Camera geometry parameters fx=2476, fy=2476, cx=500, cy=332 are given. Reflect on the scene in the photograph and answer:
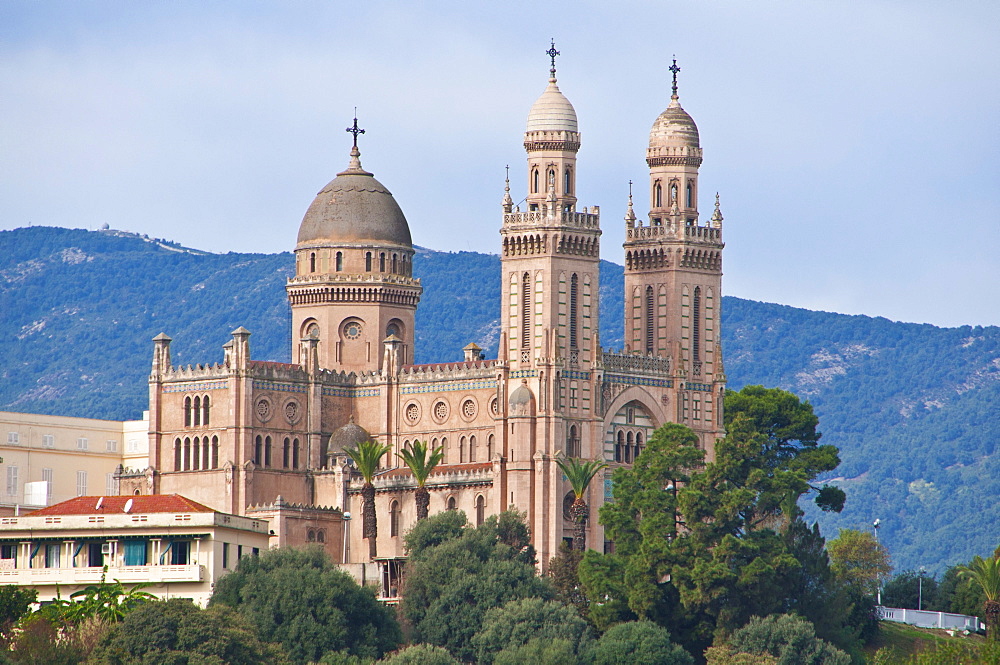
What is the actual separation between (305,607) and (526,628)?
978 cm

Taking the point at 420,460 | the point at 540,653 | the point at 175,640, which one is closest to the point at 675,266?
the point at 420,460

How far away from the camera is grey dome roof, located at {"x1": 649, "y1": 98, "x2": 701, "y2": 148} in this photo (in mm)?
132750

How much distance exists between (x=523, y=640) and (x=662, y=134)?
35474mm

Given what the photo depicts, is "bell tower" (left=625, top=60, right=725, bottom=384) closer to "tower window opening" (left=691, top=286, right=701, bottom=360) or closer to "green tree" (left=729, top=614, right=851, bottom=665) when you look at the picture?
"tower window opening" (left=691, top=286, right=701, bottom=360)

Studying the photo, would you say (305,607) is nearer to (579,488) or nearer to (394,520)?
(579,488)

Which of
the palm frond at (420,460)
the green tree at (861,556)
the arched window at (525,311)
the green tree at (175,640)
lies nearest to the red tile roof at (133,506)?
the green tree at (175,640)

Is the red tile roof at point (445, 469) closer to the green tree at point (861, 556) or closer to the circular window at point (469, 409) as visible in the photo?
the circular window at point (469, 409)

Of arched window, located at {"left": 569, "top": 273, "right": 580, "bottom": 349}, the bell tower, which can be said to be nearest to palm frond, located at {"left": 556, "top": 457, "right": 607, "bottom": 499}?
arched window, located at {"left": 569, "top": 273, "right": 580, "bottom": 349}

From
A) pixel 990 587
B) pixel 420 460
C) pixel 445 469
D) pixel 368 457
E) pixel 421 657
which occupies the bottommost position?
pixel 421 657

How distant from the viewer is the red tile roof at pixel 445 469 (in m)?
125

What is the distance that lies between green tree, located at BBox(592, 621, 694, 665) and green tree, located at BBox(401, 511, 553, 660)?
5391mm

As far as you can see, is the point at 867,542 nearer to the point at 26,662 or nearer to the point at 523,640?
the point at 523,640

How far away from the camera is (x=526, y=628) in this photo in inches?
4259

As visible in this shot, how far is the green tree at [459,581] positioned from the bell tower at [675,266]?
17.6 metres
